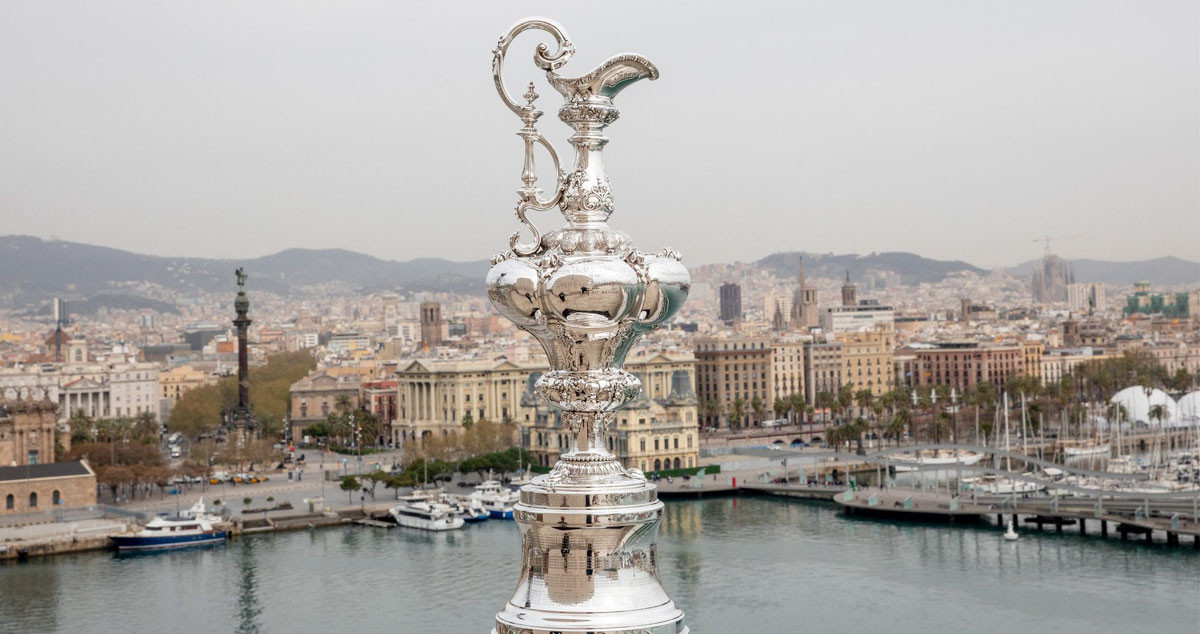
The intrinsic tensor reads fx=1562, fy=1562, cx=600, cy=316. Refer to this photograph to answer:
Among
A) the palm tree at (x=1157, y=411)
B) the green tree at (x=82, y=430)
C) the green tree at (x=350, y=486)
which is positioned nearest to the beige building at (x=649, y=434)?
the green tree at (x=350, y=486)

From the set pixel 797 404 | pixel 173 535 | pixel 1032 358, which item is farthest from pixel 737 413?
pixel 173 535

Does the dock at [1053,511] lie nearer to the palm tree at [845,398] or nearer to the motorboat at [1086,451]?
the motorboat at [1086,451]

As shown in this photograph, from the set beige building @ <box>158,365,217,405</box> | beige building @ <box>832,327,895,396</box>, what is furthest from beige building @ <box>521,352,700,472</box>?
beige building @ <box>158,365,217,405</box>

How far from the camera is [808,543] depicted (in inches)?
886

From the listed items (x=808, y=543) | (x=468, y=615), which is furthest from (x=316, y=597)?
(x=808, y=543)

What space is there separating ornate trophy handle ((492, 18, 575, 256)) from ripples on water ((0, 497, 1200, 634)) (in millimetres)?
13710

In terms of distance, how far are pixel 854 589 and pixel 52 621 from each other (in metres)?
9.16

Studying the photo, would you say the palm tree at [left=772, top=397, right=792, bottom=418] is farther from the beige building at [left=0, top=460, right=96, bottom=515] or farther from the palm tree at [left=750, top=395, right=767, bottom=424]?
the beige building at [left=0, top=460, right=96, bottom=515]

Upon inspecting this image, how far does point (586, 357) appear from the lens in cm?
182

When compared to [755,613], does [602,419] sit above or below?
above

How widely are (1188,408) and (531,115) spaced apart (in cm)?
3903

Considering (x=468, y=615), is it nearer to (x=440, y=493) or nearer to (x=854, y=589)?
(x=854, y=589)

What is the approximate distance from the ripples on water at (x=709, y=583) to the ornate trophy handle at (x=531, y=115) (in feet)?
45.0

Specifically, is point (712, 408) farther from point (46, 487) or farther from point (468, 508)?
point (46, 487)
